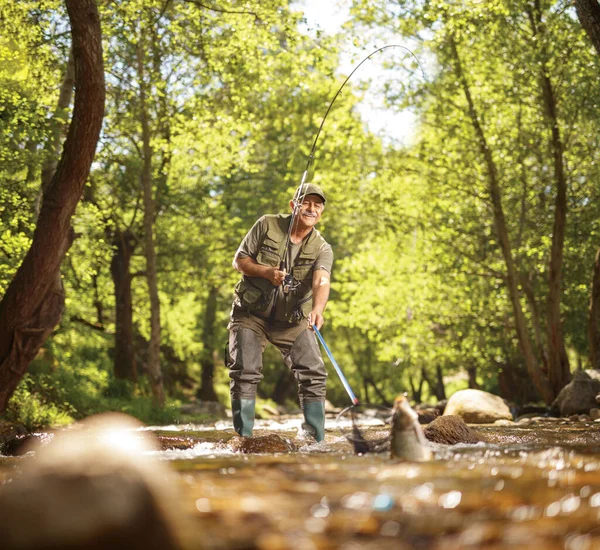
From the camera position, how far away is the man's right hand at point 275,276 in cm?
632

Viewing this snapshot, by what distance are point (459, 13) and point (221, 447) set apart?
9.75 metres

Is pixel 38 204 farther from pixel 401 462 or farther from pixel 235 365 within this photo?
pixel 401 462

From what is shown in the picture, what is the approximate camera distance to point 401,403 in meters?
4.24

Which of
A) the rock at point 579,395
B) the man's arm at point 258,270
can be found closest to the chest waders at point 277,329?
the man's arm at point 258,270

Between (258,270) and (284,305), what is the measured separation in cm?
43

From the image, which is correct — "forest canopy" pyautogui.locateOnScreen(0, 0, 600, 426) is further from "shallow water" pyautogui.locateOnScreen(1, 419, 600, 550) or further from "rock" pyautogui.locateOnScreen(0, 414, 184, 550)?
"rock" pyautogui.locateOnScreen(0, 414, 184, 550)

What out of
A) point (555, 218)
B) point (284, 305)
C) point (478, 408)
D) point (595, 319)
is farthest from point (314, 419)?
point (595, 319)

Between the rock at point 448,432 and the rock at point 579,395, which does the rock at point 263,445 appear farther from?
the rock at point 579,395

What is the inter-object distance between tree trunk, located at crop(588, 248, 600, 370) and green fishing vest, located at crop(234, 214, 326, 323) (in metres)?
9.58

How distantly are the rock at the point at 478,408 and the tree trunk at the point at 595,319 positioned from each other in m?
2.93

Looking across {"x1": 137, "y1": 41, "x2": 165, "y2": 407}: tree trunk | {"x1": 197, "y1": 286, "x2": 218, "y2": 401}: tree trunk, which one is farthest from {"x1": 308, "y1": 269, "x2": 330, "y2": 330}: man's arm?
{"x1": 197, "y1": 286, "x2": 218, "y2": 401}: tree trunk

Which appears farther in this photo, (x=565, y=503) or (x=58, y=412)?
(x=58, y=412)

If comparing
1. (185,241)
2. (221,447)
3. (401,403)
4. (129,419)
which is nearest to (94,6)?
(221,447)

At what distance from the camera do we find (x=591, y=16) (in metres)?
8.61
